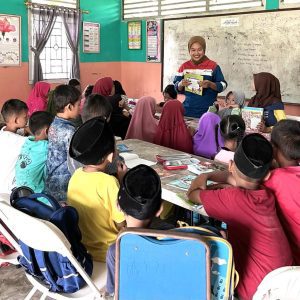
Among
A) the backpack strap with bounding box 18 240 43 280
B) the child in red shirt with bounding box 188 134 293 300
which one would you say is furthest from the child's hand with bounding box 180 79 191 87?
the backpack strap with bounding box 18 240 43 280

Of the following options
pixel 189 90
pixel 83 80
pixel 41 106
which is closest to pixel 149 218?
pixel 189 90

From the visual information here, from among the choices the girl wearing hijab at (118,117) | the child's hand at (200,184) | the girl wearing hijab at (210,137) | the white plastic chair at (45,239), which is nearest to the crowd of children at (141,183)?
the child's hand at (200,184)

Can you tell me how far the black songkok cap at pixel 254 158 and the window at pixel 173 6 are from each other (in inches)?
190

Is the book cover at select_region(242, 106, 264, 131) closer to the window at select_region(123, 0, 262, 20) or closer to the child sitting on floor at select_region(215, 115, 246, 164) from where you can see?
the child sitting on floor at select_region(215, 115, 246, 164)

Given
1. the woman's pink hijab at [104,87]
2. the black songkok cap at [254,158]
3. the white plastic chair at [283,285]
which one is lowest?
the white plastic chair at [283,285]

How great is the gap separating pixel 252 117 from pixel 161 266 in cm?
248

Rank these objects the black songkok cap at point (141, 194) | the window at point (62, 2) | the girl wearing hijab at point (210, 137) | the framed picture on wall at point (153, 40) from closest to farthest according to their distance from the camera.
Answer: the black songkok cap at point (141, 194), the girl wearing hijab at point (210, 137), the window at point (62, 2), the framed picture on wall at point (153, 40)

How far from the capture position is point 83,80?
25.2 ft

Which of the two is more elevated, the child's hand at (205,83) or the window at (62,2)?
the window at (62,2)

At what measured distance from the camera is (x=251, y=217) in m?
1.62

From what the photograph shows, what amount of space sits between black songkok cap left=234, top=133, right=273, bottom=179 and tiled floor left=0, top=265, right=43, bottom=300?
4.80ft

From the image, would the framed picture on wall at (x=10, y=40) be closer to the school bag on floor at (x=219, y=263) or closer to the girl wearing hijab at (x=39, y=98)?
the girl wearing hijab at (x=39, y=98)

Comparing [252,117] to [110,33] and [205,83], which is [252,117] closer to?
[205,83]

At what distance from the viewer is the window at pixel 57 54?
7141 millimetres
